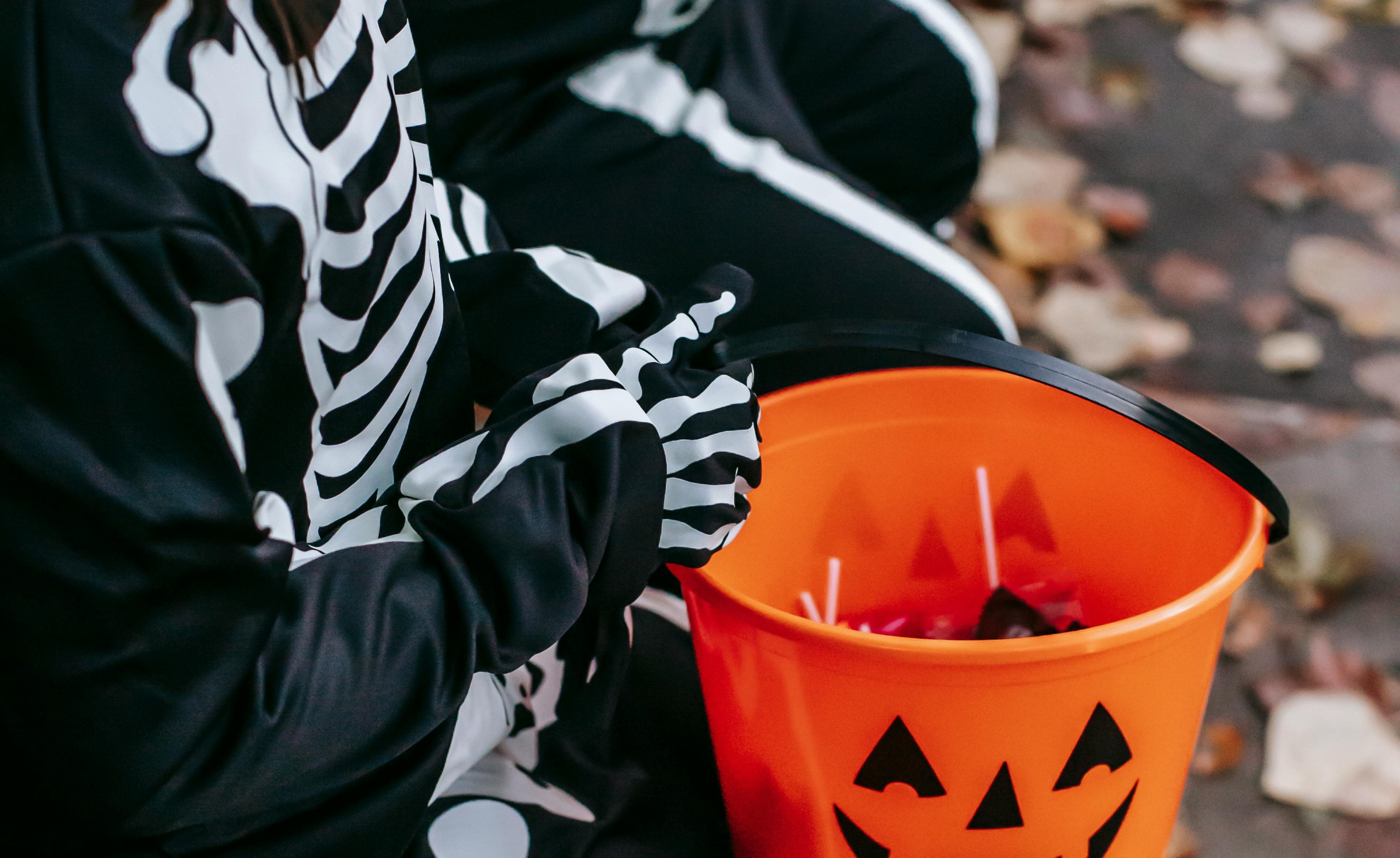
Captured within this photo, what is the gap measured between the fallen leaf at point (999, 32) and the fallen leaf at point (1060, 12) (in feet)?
0.07

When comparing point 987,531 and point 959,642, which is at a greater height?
point 959,642

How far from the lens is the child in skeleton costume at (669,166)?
2.70 feet

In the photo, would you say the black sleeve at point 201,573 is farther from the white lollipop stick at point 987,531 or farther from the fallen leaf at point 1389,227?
the fallen leaf at point 1389,227

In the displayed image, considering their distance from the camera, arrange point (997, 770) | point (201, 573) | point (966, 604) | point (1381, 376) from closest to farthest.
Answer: point (201, 573) → point (997, 770) → point (966, 604) → point (1381, 376)

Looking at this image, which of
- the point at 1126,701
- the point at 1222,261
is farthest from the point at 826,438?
the point at 1222,261

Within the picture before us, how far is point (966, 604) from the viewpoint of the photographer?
2.57ft

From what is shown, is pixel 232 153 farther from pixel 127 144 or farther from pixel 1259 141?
pixel 1259 141

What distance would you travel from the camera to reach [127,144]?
38 centimetres

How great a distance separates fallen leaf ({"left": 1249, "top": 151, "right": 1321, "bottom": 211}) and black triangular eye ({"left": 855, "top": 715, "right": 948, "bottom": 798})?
117cm

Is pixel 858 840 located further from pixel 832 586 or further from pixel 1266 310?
pixel 1266 310

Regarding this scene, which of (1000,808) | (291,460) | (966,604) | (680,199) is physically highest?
(291,460)

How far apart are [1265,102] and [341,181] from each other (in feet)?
4.72

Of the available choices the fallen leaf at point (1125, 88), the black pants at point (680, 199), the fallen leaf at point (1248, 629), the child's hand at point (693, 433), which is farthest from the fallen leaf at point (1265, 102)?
the child's hand at point (693, 433)

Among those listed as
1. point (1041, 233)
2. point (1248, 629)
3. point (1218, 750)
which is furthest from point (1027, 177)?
point (1218, 750)
